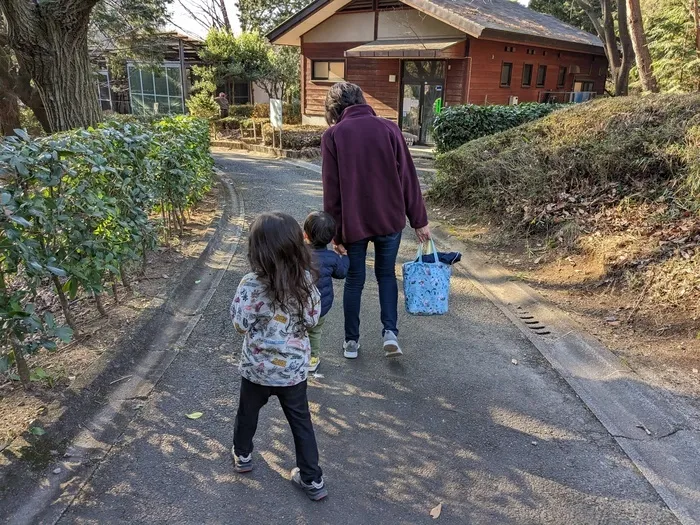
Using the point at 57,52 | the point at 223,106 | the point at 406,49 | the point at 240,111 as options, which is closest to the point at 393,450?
the point at 57,52

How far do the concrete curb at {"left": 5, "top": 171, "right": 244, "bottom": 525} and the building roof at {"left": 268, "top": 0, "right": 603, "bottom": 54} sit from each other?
12304 mm

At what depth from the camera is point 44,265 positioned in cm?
278

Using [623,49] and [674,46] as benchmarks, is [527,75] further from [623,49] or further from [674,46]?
[674,46]

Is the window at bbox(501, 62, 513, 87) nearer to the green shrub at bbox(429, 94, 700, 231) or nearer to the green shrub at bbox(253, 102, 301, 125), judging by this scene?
the green shrub at bbox(253, 102, 301, 125)

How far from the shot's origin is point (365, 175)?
10.7 feet

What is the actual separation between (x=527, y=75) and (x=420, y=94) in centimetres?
478

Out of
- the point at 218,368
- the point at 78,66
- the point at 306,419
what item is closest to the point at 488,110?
the point at 78,66

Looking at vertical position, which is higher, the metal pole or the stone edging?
the metal pole

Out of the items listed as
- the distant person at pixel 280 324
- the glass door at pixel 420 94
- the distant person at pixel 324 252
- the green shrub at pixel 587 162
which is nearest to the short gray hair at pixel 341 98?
the distant person at pixel 324 252

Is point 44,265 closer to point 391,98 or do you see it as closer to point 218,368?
point 218,368

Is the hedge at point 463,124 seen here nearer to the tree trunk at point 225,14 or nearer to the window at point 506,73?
the window at point 506,73

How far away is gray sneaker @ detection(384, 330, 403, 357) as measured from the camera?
3.54 m

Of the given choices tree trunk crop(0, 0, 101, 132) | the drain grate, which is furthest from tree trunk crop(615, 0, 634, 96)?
tree trunk crop(0, 0, 101, 132)

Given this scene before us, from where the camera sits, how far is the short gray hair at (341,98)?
10.8 ft
